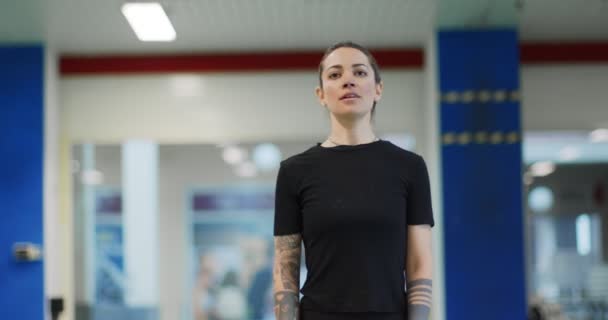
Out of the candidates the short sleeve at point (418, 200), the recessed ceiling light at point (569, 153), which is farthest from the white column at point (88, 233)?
the short sleeve at point (418, 200)

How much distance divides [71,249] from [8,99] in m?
1.44

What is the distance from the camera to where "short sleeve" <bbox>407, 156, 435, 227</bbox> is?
2.19 m

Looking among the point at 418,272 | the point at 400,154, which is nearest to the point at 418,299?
the point at 418,272

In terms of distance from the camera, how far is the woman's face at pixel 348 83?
7.24 ft

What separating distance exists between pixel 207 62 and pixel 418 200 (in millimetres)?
5970

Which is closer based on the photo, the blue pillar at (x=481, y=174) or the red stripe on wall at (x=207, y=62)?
the blue pillar at (x=481, y=174)

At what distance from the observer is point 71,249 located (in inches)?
313

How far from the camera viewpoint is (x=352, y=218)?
2109mm

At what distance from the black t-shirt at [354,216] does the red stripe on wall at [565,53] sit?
238 inches

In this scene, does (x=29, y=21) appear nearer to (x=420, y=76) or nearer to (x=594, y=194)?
(x=420, y=76)

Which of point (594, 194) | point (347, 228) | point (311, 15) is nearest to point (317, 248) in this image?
point (347, 228)

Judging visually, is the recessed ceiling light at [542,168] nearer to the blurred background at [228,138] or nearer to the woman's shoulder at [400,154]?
the blurred background at [228,138]

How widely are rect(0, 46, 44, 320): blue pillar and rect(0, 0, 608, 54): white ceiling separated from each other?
32 centimetres

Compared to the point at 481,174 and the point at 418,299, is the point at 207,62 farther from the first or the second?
the point at 418,299
